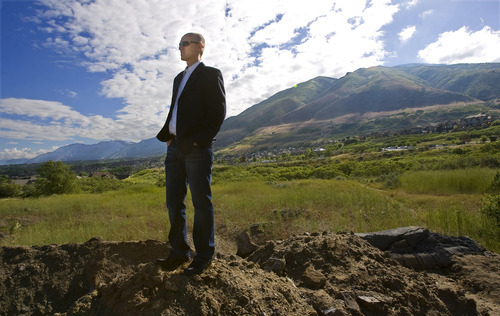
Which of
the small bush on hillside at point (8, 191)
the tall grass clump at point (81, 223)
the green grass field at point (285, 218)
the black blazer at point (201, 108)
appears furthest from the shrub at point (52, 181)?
the black blazer at point (201, 108)

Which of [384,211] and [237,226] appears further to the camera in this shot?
[384,211]

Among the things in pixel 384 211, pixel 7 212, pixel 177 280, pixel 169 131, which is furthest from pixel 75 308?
pixel 7 212

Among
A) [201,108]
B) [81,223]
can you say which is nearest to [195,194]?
[201,108]

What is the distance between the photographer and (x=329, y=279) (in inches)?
112

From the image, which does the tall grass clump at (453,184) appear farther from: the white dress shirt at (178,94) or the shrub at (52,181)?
the shrub at (52,181)

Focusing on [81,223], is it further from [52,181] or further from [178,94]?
[52,181]

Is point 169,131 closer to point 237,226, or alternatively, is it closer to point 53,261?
point 53,261

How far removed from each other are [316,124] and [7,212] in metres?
175

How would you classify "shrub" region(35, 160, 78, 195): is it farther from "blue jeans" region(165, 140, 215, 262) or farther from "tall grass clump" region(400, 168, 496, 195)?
"tall grass clump" region(400, 168, 496, 195)

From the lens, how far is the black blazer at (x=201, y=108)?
7.98 feet

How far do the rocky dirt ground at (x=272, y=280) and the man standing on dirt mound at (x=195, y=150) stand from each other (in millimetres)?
290

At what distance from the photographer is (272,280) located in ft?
8.32

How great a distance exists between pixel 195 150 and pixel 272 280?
148cm

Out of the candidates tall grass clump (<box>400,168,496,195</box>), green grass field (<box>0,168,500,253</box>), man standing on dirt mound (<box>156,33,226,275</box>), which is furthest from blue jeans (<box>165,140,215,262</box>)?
tall grass clump (<box>400,168,496,195</box>)
